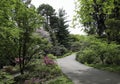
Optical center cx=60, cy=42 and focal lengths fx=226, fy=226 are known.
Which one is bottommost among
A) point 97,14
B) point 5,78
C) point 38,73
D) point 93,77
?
point 38,73

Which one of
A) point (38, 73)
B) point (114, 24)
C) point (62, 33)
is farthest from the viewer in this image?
point (62, 33)

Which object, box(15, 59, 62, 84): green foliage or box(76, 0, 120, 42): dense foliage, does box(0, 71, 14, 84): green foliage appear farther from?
box(76, 0, 120, 42): dense foliage

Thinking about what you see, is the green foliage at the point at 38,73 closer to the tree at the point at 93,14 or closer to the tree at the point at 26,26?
the tree at the point at 26,26

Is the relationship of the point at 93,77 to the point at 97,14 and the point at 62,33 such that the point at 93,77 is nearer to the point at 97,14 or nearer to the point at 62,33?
the point at 97,14

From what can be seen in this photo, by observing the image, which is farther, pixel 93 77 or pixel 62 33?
pixel 62 33

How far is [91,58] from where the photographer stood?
26.9m

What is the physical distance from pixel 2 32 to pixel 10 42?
6440 millimetres

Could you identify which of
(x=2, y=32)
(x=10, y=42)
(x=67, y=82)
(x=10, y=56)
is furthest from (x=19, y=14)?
(x=2, y=32)

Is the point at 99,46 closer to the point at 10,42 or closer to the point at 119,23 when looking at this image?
the point at 119,23

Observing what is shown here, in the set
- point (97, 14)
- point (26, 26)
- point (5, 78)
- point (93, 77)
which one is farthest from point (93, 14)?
point (5, 78)

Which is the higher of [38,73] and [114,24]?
[114,24]

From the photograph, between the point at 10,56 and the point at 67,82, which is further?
the point at 10,56

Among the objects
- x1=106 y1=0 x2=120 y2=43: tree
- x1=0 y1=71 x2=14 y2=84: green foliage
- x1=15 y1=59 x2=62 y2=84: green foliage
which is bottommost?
x1=15 y1=59 x2=62 y2=84: green foliage

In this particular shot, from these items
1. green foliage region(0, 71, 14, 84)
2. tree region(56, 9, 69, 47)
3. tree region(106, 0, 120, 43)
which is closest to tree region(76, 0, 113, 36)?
tree region(106, 0, 120, 43)
